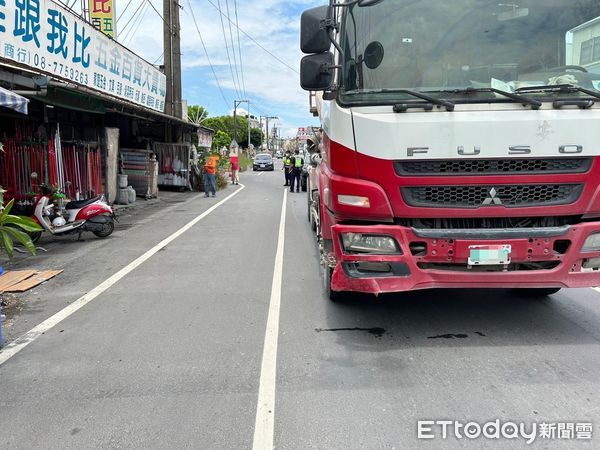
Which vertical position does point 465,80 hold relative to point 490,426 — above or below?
above

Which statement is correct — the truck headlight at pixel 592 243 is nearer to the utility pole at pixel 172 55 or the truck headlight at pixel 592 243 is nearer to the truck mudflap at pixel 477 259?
the truck mudflap at pixel 477 259

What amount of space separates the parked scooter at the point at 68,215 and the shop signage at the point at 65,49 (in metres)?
2.46

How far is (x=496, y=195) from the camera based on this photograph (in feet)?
12.5

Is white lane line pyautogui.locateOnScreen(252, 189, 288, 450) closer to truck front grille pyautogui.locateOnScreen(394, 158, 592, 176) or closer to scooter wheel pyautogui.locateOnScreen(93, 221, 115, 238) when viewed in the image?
truck front grille pyautogui.locateOnScreen(394, 158, 592, 176)

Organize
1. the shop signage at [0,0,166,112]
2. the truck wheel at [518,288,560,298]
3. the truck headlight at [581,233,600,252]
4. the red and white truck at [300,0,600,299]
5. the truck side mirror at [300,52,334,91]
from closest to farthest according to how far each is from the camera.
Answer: the red and white truck at [300,0,600,299], the truck headlight at [581,233,600,252], the truck side mirror at [300,52,334,91], the truck wheel at [518,288,560,298], the shop signage at [0,0,166,112]

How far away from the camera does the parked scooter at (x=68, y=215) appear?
909cm

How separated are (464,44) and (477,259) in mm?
1831

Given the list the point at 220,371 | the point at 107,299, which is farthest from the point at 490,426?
the point at 107,299

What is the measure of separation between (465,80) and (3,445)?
13.6ft

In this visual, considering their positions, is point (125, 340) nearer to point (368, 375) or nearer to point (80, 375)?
point (80, 375)

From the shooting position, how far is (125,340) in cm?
442

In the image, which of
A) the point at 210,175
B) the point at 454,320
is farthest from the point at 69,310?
the point at 210,175

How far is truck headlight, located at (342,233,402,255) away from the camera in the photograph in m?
3.91

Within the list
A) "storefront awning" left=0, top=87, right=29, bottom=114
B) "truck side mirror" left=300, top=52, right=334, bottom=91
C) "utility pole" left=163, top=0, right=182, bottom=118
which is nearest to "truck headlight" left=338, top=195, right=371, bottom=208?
"truck side mirror" left=300, top=52, right=334, bottom=91
